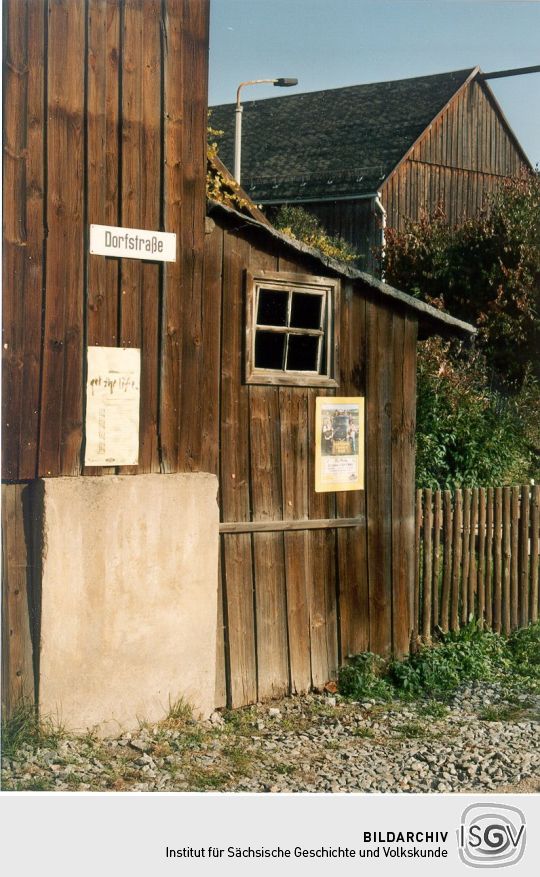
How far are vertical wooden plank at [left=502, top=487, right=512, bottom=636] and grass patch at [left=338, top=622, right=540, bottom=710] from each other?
1.66ft

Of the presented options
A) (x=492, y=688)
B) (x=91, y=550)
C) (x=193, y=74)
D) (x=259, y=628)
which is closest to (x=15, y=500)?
(x=91, y=550)

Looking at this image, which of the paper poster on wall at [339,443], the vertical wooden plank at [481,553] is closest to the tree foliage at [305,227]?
the vertical wooden plank at [481,553]

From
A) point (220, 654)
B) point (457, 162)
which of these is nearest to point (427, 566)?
point (220, 654)

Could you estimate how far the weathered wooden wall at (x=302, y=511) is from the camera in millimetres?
7449

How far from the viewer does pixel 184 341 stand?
706 centimetres

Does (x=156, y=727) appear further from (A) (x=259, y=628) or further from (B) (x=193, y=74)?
(B) (x=193, y=74)

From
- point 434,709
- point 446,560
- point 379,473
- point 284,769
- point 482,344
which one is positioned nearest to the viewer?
point 284,769

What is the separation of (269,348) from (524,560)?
392 cm

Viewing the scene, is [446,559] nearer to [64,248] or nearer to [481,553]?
[481,553]

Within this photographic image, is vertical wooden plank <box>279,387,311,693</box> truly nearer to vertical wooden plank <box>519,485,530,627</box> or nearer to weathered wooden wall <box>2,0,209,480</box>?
weathered wooden wall <box>2,0,209,480</box>

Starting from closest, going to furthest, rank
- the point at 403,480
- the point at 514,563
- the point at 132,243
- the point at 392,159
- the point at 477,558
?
the point at 132,243
the point at 403,480
the point at 477,558
the point at 514,563
the point at 392,159

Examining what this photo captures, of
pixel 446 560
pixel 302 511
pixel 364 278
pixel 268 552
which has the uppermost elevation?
pixel 364 278

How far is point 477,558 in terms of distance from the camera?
32.1 feet

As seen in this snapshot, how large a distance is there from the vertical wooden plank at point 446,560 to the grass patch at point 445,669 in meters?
0.19
